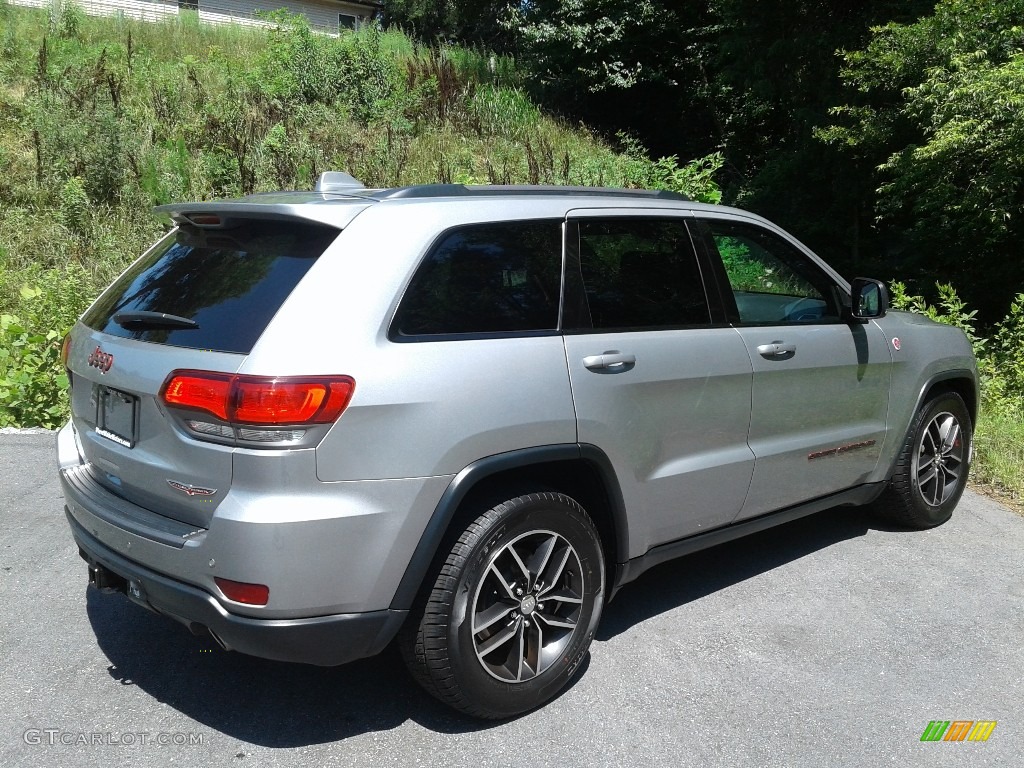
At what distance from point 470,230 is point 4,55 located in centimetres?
1362

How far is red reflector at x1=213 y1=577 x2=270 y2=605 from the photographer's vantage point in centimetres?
280

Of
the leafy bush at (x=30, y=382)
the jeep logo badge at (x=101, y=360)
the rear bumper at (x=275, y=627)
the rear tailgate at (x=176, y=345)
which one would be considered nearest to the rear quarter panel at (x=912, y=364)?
the rear bumper at (x=275, y=627)

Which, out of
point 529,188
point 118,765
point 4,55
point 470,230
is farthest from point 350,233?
point 4,55

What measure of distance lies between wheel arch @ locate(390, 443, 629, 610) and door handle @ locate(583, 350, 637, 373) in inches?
11.9

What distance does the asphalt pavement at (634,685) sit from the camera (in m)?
3.16

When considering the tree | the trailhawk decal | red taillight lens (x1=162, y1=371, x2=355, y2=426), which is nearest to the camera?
red taillight lens (x1=162, y1=371, x2=355, y2=426)

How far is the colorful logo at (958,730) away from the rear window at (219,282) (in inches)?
108

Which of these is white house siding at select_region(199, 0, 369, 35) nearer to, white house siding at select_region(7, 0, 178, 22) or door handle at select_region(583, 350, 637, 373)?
white house siding at select_region(7, 0, 178, 22)

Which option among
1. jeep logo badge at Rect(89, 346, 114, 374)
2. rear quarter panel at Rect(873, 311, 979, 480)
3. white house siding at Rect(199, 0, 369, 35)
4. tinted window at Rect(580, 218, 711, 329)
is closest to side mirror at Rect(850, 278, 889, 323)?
rear quarter panel at Rect(873, 311, 979, 480)

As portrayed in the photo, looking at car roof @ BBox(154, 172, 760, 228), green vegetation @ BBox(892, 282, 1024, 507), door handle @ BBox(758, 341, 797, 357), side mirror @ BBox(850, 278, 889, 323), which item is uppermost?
car roof @ BBox(154, 172, 760, 228)

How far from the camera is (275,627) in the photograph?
2.83 m

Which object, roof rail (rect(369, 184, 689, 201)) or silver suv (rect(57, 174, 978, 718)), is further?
roof rail (rect(369, 184, 689, 201))

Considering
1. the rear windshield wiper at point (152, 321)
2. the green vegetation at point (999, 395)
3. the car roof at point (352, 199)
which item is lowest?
the green vegetation at point (999, 395)

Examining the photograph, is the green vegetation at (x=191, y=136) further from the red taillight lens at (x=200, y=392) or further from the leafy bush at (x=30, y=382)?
the red taillight lens at (x=200, y=392)
